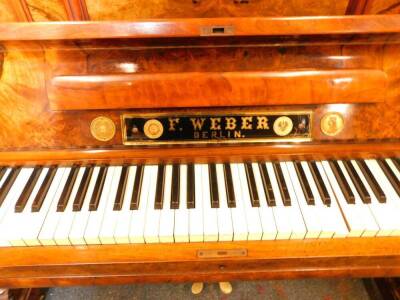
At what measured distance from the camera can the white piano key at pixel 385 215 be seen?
2.88 ft

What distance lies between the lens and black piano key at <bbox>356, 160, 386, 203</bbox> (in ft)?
3.09

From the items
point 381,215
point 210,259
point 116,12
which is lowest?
point 210,259

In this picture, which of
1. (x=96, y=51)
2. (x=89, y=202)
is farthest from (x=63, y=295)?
(x=96, y=51)

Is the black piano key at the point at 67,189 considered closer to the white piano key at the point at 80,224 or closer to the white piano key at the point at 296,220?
the white piano key at the point at 80,224

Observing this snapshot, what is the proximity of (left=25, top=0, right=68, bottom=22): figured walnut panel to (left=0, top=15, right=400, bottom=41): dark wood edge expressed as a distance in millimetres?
139

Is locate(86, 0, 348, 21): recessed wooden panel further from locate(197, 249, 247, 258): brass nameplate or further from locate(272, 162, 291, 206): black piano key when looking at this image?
locate(197, 249, 247, 258): brass nameplate

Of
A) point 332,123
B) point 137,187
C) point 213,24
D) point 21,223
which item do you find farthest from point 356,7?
point 21,223

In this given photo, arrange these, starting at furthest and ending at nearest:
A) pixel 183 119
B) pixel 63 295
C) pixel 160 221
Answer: pixel 63 295 → pixel 183 119 → pixel 160 221

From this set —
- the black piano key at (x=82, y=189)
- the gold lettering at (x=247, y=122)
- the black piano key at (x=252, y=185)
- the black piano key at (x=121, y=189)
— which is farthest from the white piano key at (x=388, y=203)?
the black piano key at (x=82, y=189)

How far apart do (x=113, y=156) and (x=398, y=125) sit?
3.36ft

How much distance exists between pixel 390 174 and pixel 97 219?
Result: 1007 millimetres

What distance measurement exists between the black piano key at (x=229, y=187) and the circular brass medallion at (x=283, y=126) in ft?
0.72

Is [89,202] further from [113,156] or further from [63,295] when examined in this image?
[63,295]

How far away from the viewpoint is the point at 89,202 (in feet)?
3.10
